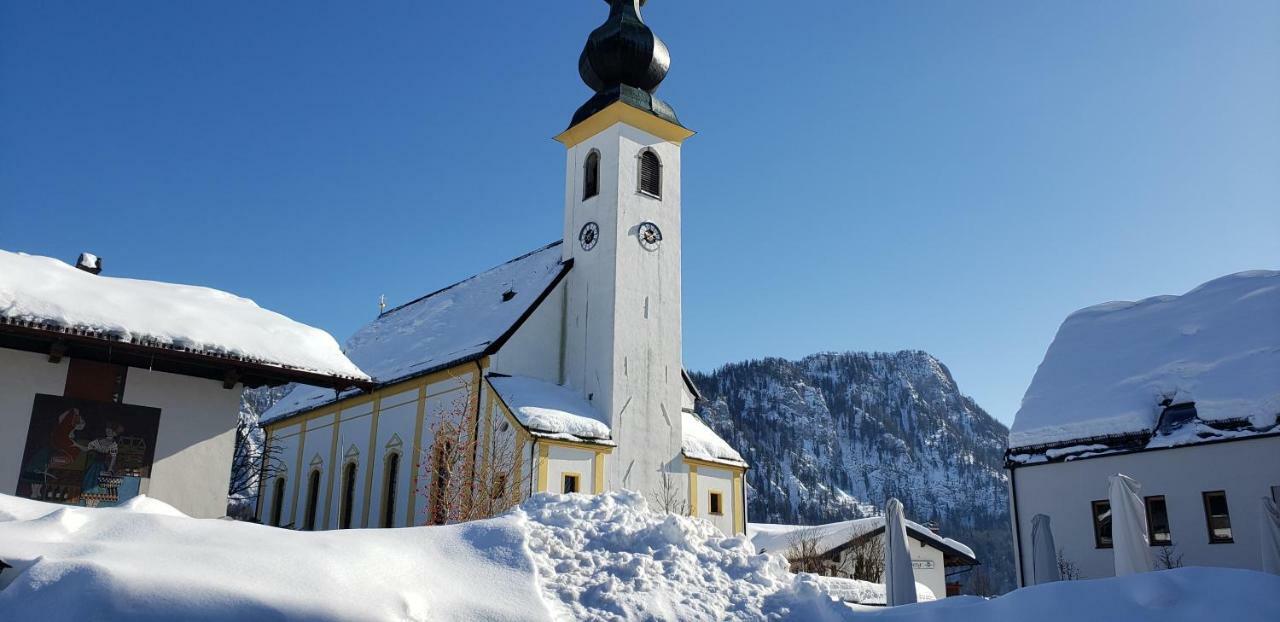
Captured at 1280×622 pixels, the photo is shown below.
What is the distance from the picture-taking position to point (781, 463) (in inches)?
7052

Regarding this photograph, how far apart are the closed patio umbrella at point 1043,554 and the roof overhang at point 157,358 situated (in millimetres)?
11794

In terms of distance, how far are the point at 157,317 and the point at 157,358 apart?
0.94 metres

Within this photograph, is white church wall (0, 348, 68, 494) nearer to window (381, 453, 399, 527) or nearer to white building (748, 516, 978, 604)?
window (381, 453, 399, 527)

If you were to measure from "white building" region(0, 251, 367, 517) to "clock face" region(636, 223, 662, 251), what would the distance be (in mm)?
12819

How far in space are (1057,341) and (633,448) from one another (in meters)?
12.9

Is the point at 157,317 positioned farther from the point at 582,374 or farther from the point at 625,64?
the point at 625,64

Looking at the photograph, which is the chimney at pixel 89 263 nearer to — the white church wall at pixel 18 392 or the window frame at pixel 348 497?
the white church wall at pixel 18 392

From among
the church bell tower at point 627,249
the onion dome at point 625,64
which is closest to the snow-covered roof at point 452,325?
the church bell tower at point 627,249

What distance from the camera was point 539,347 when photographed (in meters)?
28.2

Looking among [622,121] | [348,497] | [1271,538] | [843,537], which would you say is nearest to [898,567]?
[1271,538]

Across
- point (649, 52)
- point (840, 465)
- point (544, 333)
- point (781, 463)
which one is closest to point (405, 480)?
point (544, 333)

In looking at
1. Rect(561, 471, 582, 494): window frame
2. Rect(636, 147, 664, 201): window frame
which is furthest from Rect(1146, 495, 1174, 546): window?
Rect(636, 147, 664, 201): window frame

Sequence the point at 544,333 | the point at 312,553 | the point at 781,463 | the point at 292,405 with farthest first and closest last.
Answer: the point at 781,463 → the point at 292,405 → the point at 544,333 → the point at 312,553

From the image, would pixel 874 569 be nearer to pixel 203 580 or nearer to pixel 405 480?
pixel 405 480
